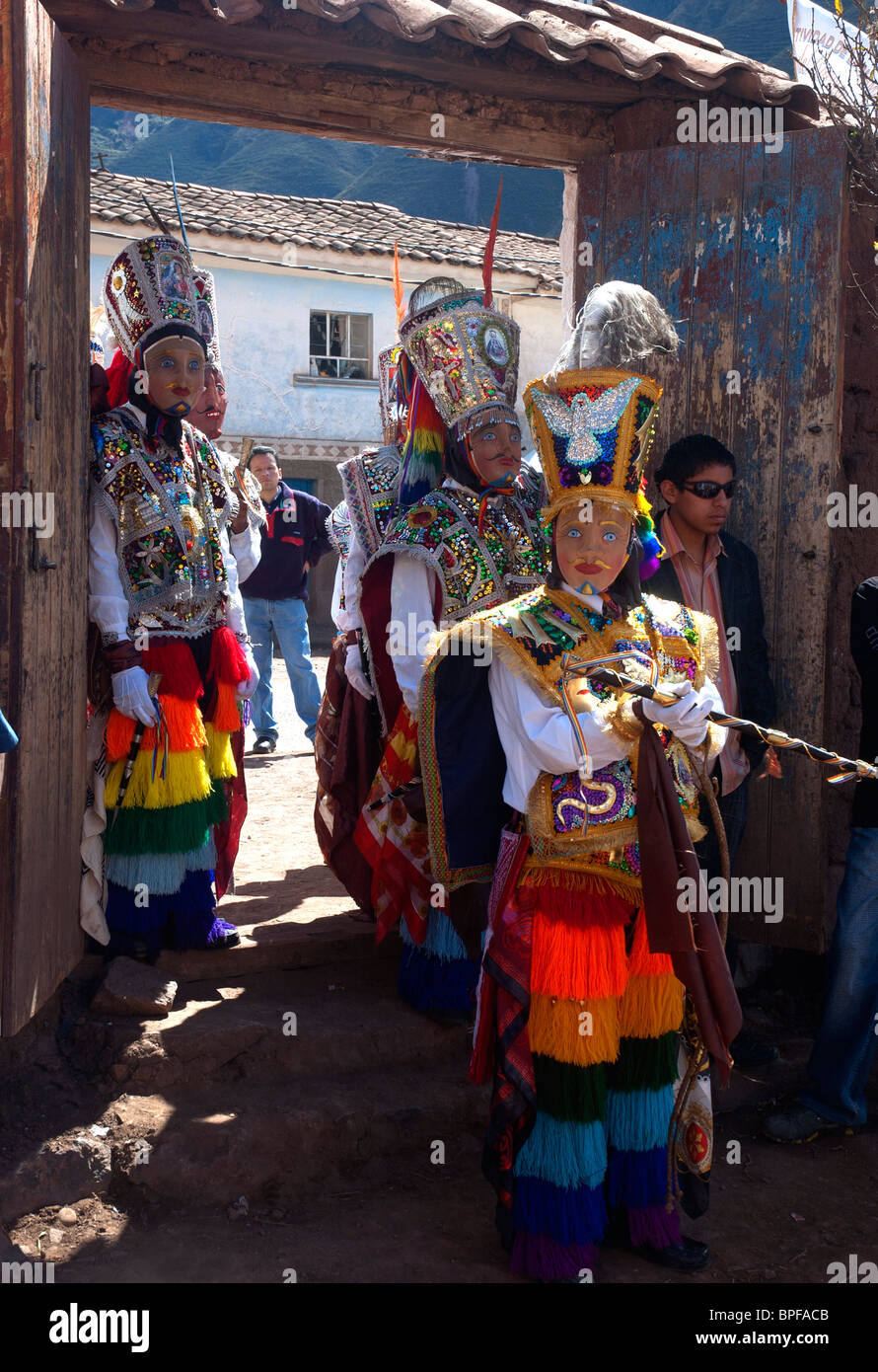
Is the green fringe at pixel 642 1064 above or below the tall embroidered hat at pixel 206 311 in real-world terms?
below

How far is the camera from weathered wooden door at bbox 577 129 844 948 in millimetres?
4449

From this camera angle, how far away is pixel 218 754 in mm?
4512

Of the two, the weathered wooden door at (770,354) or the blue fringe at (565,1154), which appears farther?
the weathered wooden door at (770,354)

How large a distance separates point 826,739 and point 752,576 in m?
0.69

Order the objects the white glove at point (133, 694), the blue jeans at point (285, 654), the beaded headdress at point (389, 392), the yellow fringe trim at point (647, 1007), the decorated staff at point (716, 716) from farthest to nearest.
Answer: the blue jeans at point (285, 654), the beaded headdress at point (389, 392), the white glove at point (133, 694), the yellow fringe trim at point (647, 1007), the decorated staff at point (716, 716)

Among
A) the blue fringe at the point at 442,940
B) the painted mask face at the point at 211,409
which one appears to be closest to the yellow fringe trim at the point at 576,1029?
the blue fringe at the point at 442,940

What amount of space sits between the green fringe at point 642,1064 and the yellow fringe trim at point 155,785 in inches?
70.4

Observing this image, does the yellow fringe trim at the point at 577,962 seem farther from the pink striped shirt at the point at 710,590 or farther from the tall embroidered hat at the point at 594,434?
the pink striped shirt at the point at 710,590

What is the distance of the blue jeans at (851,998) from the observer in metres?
3.97

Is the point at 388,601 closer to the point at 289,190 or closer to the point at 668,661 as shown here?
the point at 668,661

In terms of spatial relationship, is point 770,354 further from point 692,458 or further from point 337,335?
point 337,335

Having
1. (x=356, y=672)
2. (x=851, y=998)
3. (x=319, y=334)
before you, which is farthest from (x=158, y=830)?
(x=319, y=334)

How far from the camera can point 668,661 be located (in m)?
3.18

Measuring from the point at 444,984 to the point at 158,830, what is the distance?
110cm
